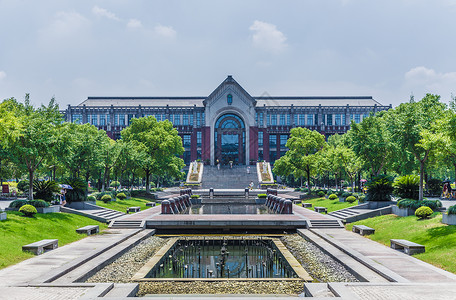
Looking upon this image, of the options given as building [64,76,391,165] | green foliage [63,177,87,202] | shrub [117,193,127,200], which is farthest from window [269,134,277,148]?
green foliage [63,177,87,202]

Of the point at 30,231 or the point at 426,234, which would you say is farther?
the point at 30,231

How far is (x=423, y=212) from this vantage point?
927 inches

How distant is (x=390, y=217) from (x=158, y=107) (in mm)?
82211

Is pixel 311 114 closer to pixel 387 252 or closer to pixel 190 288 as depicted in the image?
pixel 387 252

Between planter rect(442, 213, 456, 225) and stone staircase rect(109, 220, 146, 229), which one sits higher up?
planter rect(442, 213, 456, 225)

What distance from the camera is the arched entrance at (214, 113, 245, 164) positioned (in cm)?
9831

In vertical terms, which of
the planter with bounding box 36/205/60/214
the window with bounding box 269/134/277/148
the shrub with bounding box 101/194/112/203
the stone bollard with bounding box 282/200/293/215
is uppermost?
the window with bounding box 269/134/277/148

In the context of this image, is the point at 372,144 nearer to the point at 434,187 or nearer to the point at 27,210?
the point at 434,187

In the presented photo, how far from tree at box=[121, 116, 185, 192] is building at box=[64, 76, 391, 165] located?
36.9 meters

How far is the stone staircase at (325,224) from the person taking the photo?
28109 mm

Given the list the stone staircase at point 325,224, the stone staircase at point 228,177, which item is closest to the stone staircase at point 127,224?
the stone staircase at point 325,224

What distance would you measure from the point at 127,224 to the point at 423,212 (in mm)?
20004

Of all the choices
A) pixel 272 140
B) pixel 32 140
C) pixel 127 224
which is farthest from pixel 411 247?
pixel 272 140

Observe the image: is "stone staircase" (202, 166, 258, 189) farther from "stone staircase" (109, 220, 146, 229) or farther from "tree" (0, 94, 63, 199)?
"tree" (0, 94, 63, 199)
